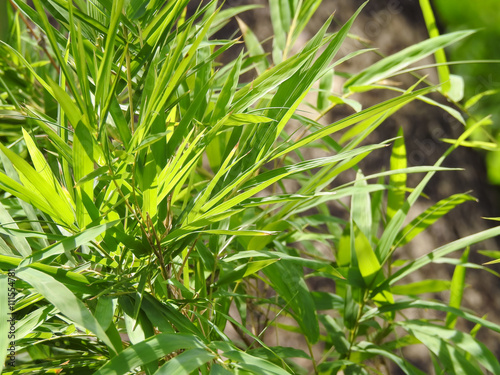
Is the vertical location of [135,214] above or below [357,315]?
above

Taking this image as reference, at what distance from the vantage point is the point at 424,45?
599 mm

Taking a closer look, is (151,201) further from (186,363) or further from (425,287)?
(425,287)

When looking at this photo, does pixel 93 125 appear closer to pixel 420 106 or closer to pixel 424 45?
pixel 424 45

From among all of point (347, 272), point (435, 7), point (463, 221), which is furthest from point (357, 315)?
Result: point (435, 7)

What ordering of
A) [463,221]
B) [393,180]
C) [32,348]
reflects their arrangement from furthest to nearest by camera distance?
[463,221]
[393,180]
[32,348]

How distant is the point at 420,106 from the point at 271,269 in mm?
949

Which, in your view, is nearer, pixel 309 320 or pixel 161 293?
pixel 161 293

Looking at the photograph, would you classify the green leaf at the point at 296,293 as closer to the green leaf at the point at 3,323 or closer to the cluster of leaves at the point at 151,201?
the cluster of leaves at the point at 151,201

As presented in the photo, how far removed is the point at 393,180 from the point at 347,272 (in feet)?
0.55

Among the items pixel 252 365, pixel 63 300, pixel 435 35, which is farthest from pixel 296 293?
pixel 435 35

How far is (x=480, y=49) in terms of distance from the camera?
1.35 m

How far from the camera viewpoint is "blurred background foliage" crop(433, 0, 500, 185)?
4.38ft

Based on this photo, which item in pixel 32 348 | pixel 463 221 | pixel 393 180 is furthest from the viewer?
pixel 463 221

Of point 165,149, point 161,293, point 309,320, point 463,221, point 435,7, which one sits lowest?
point 463,221
